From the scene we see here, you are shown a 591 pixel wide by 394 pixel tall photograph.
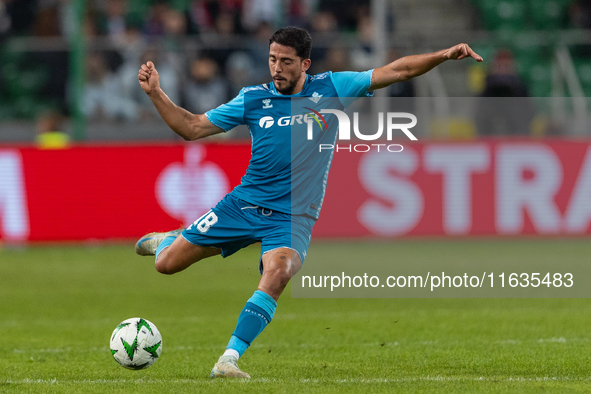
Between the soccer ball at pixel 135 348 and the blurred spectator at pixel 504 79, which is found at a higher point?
the blurred spectator at pixel 504 79

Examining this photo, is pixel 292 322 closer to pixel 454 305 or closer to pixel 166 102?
pixel 454 305

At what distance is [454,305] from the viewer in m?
10.5

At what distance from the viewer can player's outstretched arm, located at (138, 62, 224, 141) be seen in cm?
671

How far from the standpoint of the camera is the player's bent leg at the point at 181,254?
22.7ft

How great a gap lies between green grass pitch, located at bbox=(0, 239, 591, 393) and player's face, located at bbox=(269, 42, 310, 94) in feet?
6.67

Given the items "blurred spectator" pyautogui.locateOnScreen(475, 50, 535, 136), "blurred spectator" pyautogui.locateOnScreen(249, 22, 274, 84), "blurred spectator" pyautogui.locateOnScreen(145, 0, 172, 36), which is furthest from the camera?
"blurred spectator" pyautogui.locateOnScreen(145, 0, 172, 36)

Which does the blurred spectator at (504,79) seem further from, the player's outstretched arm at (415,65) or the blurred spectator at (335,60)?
the player's outstretched arm at (415,65)

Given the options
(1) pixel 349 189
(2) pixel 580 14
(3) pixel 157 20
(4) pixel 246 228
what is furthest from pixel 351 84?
(2) pixel 580 14

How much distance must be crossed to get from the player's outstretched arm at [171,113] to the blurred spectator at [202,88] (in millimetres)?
9175

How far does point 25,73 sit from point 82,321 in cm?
822

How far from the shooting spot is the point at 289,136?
22.1 feet

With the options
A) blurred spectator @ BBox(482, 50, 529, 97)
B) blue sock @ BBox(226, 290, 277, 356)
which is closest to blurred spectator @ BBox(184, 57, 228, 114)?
blurred spectator @ BBox(482, 50, 529, 97)

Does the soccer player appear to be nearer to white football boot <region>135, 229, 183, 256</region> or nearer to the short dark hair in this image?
the short dark hair

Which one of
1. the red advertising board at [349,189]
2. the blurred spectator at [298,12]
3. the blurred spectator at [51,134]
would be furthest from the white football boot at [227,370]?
the blurred spectator at [298,12]
